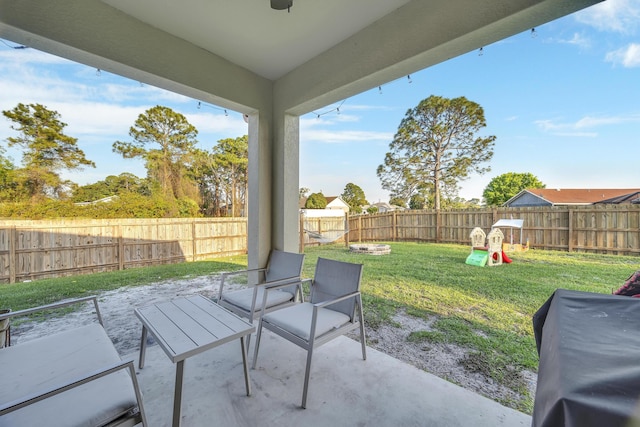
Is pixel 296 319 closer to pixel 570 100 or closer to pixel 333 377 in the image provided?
pixel 333 377

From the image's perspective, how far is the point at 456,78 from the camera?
589 centimetres

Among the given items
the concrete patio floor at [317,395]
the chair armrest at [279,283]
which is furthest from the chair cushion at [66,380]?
the chair armrest at [279,283]

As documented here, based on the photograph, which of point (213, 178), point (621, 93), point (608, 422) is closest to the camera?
point (608, 422)

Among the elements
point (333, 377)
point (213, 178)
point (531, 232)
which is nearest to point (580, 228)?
point (531, 232)

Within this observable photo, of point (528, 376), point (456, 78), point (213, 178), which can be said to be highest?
point (456, 78)

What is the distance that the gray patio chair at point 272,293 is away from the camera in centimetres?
203

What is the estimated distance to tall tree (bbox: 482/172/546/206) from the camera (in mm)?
7379

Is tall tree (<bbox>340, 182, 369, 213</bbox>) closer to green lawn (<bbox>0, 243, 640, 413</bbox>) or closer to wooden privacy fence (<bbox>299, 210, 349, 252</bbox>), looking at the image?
wooden privacy fence (<bbox>299, 210, 349, 252</bbox>)

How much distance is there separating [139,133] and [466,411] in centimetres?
996

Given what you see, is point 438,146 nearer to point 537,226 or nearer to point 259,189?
point 537,226

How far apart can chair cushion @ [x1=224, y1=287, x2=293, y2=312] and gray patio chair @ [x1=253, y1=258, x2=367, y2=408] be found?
26cm

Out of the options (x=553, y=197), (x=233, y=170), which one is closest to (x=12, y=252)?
(x=233, y=170)

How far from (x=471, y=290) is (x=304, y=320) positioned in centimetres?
296

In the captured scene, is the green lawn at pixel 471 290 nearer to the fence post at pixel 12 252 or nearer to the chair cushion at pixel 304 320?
the fence post at pixel 12 252
